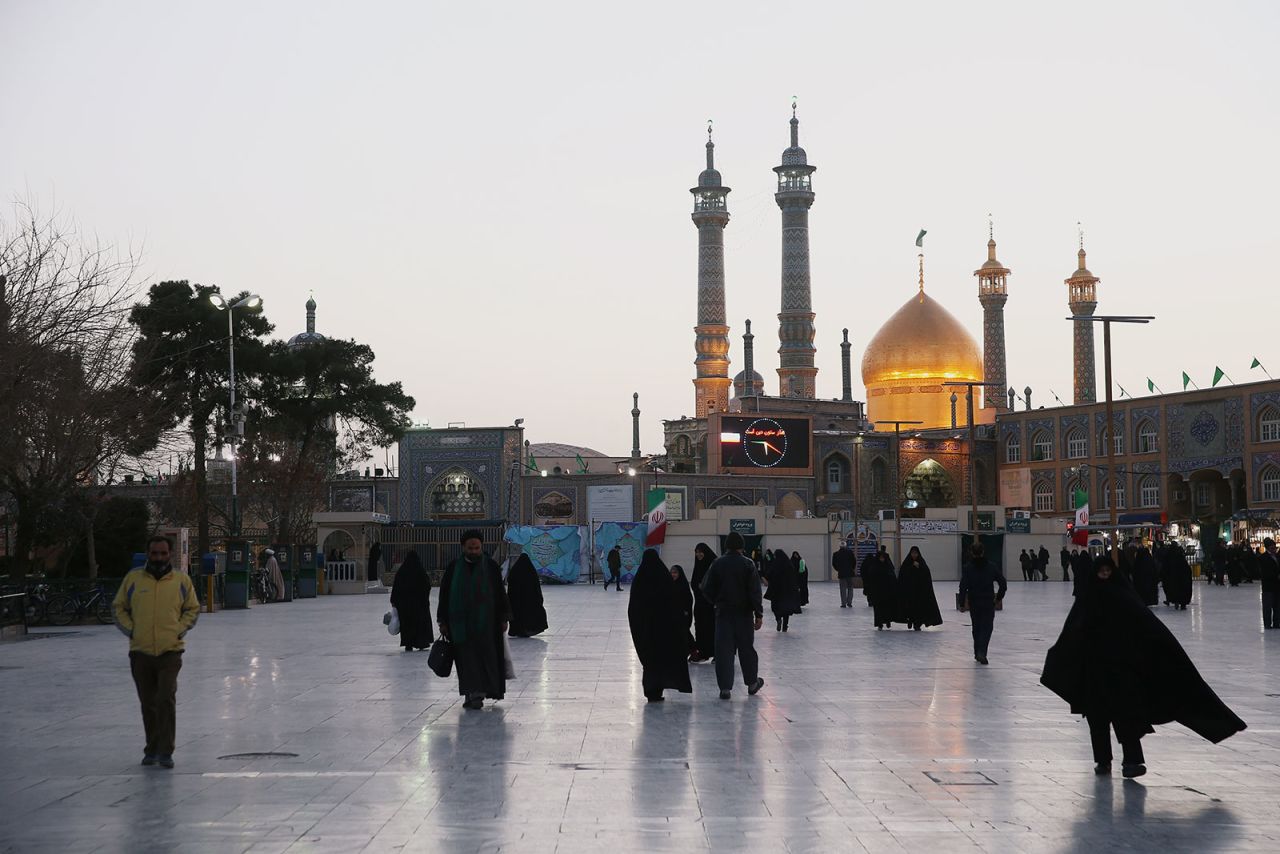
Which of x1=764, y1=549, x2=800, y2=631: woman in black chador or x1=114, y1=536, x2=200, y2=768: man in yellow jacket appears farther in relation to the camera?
x1=764, y1=549, x2=800, y2=631: woman in black chador

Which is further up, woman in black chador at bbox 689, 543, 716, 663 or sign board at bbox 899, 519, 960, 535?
sign board at bbox 899, 519, 960, 535

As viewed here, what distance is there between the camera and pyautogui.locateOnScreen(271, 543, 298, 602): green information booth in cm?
3306

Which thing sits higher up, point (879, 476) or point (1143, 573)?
point (879, 476)

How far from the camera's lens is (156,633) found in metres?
8.31

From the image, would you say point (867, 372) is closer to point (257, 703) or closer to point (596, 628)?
point (596, 628)

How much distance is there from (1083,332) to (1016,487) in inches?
471

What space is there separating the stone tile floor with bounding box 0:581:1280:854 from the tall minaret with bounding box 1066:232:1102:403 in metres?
63.9

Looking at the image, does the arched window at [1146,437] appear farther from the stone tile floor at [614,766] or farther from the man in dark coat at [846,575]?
the stone tile floor at [614,766]

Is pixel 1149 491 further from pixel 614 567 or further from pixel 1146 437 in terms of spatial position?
pixel 614 567

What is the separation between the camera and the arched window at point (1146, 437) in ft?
206

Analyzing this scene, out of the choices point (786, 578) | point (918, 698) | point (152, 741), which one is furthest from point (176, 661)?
point (786, 578)

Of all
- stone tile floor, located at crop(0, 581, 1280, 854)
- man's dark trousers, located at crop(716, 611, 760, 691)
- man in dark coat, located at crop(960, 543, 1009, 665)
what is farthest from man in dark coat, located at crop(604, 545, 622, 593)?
man's dark trousers, located at crop(716, 611, 760, 691)

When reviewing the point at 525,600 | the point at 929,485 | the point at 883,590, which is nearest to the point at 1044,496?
the point at 929,485

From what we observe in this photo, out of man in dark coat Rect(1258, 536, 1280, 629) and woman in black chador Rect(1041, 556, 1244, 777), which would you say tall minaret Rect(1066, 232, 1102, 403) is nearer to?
man in dark coat Rect(1258, 536, 1280, 629)
